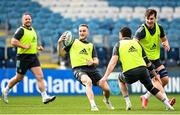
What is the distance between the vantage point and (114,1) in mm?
33969

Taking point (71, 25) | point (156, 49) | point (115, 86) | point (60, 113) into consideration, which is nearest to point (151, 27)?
point (156, 49)

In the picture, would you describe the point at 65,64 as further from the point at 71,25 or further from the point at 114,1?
the point at 114,1

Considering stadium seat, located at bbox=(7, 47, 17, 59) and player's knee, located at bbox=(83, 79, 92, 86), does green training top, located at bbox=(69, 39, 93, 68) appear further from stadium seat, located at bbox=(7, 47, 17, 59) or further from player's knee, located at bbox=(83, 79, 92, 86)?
stadium seat, located at bbox=(7, 47, 17, 59)

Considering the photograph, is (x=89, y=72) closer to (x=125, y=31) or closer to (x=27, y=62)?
(x=125, y=31)

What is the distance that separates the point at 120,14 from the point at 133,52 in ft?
61.3

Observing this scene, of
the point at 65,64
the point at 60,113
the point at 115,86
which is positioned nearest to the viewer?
the point at 60,113

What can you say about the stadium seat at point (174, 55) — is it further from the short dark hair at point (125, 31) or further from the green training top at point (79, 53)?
the short dark hair at point (125, 31)

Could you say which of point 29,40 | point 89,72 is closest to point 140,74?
point 89,72

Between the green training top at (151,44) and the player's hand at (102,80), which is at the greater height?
the green training top at (151,44)

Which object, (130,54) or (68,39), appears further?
(68,39)

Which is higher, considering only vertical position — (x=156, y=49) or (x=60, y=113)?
(x=156, y=49)

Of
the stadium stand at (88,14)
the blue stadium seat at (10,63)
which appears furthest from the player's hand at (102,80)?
the stadium stand at (88,14)

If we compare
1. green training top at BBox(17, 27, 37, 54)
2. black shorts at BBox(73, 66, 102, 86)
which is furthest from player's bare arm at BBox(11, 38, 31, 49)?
black shorts at BBox(73, 66, 102, 86)

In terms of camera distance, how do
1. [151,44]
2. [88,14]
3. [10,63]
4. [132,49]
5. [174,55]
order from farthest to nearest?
[88,14], [174,55], [10,63], [151,44], [132,49]
